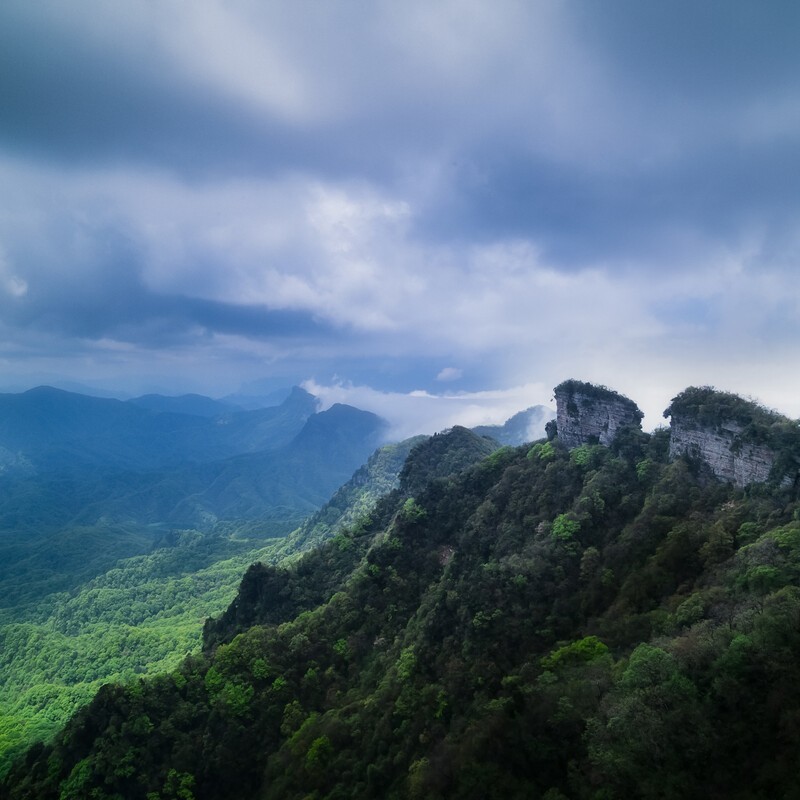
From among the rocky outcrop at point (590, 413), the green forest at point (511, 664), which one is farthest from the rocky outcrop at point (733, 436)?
the rocky outcrop at point (590, 413)

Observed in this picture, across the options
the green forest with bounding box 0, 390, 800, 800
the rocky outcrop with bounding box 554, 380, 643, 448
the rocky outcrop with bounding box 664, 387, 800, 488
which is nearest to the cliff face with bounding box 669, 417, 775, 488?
the rocky outcrop with bounding box 664, 387, 800, 488

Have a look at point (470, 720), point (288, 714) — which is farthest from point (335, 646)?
point (470, 720)

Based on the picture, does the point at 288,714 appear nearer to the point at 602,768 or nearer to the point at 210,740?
the point at 210,740

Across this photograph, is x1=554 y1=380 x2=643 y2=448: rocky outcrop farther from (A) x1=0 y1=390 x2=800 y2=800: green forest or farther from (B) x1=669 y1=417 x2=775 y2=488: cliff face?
(B) x1=669 y1=417 x2=775 y2=488: cliff face

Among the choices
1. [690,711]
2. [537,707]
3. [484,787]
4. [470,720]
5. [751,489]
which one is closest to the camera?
[690,711]

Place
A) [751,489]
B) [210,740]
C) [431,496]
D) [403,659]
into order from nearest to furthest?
[751,489], [403,659], [210,740], [431,496]

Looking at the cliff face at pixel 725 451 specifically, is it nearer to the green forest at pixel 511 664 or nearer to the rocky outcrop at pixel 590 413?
the green forest at pixel 511 664
